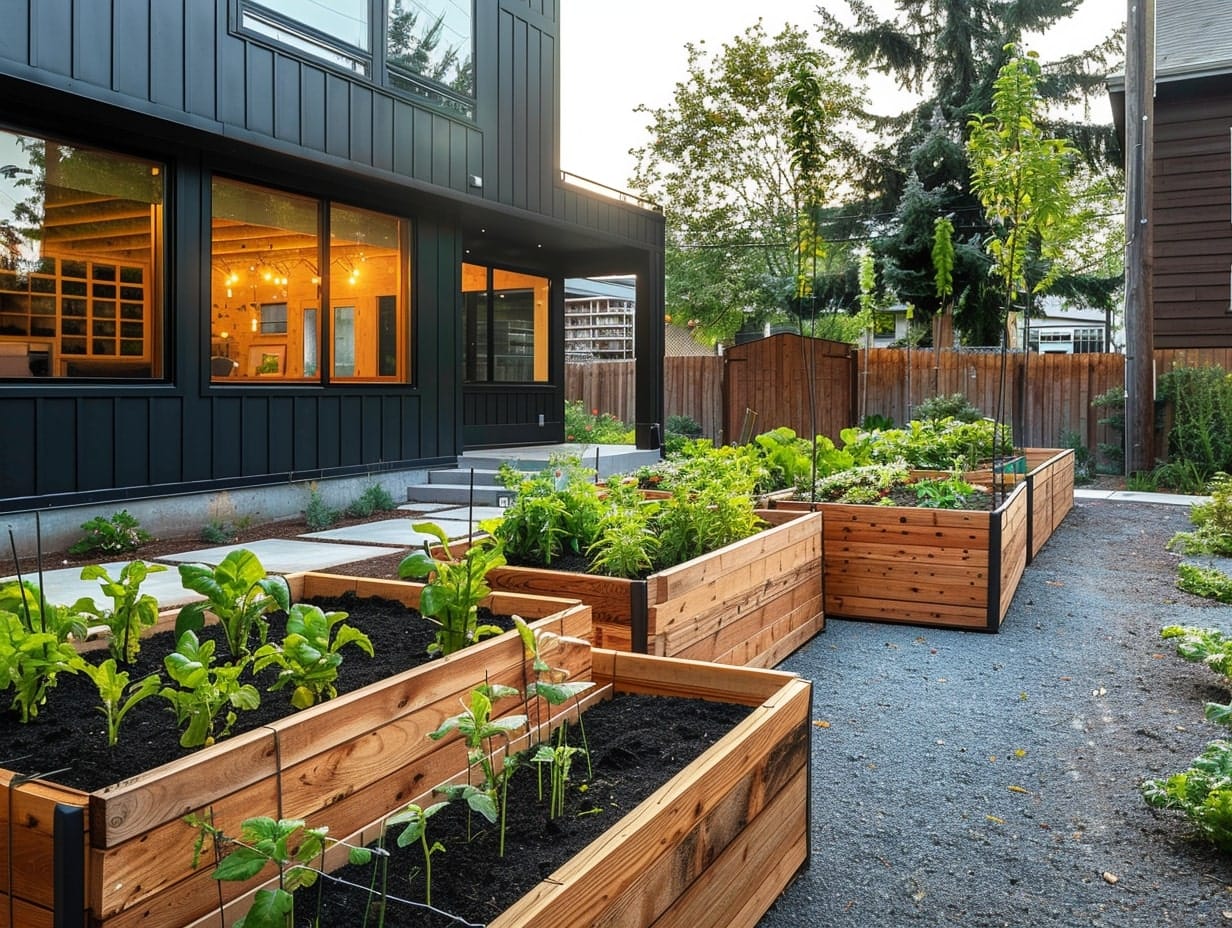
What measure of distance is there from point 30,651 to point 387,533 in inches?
221

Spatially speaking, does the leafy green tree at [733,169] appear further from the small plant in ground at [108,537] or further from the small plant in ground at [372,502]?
the small plant in ground at [108,537]

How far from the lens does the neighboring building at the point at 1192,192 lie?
48.6ft

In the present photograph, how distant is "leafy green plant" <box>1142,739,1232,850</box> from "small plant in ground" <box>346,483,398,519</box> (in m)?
6.83

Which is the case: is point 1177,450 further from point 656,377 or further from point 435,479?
point 435,479

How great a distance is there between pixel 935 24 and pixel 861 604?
18.6m

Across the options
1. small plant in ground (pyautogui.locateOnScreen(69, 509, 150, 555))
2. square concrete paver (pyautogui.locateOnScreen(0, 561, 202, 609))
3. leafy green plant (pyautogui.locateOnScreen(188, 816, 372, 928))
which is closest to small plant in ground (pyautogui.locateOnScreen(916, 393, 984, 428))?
small plant in ground (pyautogui.locateOnScreen(69, 509, 150, 555))

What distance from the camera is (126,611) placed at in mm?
2311

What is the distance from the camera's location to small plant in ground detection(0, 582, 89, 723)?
6.45 ft

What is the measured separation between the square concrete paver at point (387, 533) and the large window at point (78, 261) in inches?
68.7

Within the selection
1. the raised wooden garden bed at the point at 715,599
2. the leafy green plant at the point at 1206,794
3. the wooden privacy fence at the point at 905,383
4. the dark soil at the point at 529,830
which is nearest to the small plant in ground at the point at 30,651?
the dark soil at the point at 529,830

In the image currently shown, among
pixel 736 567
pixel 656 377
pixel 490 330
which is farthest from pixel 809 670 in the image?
pixel 490 330

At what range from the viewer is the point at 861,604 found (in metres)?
5.56

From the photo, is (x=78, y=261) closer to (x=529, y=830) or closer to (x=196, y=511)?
(x=196, y=511)

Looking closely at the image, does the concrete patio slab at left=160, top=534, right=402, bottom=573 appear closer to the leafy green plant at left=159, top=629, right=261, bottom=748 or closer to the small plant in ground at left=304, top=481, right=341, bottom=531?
the small plant in ground at left=304, top=481, right=341, bottom=531
